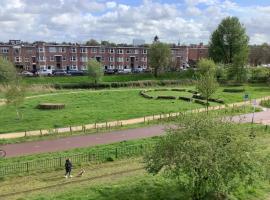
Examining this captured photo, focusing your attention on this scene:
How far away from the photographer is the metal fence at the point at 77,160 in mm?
24880

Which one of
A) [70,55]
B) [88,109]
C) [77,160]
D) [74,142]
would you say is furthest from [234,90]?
[70,55]

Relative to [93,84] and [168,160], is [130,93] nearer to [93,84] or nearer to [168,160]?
[93,84]

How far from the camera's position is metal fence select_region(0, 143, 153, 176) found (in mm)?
24880

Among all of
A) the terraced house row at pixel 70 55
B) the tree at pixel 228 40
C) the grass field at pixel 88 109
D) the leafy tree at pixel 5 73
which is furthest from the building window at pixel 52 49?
the grass field at pixel 88 109

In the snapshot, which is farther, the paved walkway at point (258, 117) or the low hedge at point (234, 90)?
the low hedge at point (234, 90)

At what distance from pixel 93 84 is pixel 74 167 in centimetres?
5374

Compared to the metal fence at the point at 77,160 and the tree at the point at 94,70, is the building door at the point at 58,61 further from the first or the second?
the metal fence at the point at 77,160

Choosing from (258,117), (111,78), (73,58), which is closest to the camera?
(258,117)

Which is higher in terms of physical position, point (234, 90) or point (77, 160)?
point (234, 90)

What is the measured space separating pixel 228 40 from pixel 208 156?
84919 mm

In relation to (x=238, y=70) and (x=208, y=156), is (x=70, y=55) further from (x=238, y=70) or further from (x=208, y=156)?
(x=208, y=156)

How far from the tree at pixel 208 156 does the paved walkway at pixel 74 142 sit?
13213 millimetres

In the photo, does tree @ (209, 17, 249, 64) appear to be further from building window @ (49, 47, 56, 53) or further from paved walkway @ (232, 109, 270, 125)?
paved walkway @ (232, 109, 270, 125)

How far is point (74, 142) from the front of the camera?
33062mm
